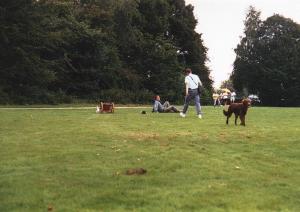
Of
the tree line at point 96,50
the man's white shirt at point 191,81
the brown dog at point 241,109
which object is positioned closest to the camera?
the brown dog at point 241,109

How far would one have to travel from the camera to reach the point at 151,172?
908 cm

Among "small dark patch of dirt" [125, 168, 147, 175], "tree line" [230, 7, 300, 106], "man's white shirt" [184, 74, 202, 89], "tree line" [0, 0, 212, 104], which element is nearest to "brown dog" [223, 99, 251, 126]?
"man's white shirt" [184, 74, 202, 89]

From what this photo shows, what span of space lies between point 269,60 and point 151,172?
250ft

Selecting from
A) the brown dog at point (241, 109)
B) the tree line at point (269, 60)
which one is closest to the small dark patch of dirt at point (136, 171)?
the brown dog at point (241, 109)

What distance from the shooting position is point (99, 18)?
191 ft

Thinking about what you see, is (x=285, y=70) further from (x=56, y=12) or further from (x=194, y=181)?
(x=194, y=181)

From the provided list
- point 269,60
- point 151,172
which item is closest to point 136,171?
point 151,172

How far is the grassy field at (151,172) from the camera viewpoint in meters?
7.15

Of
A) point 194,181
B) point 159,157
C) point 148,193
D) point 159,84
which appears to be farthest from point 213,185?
point 159,84

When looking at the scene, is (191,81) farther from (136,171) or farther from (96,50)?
(96,50)

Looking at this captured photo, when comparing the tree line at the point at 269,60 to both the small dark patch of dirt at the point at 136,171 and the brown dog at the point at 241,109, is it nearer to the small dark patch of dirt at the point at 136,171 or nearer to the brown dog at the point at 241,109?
the brown dog at the point at 241,109

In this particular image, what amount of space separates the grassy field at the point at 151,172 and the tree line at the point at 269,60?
69070 millimetres

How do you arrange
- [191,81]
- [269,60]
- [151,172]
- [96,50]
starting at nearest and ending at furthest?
1. [151,172]
2. [191,81]
3. [96,50]
4. [269,60]

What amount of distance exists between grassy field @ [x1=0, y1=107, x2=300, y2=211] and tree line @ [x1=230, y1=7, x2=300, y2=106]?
6907 cm
